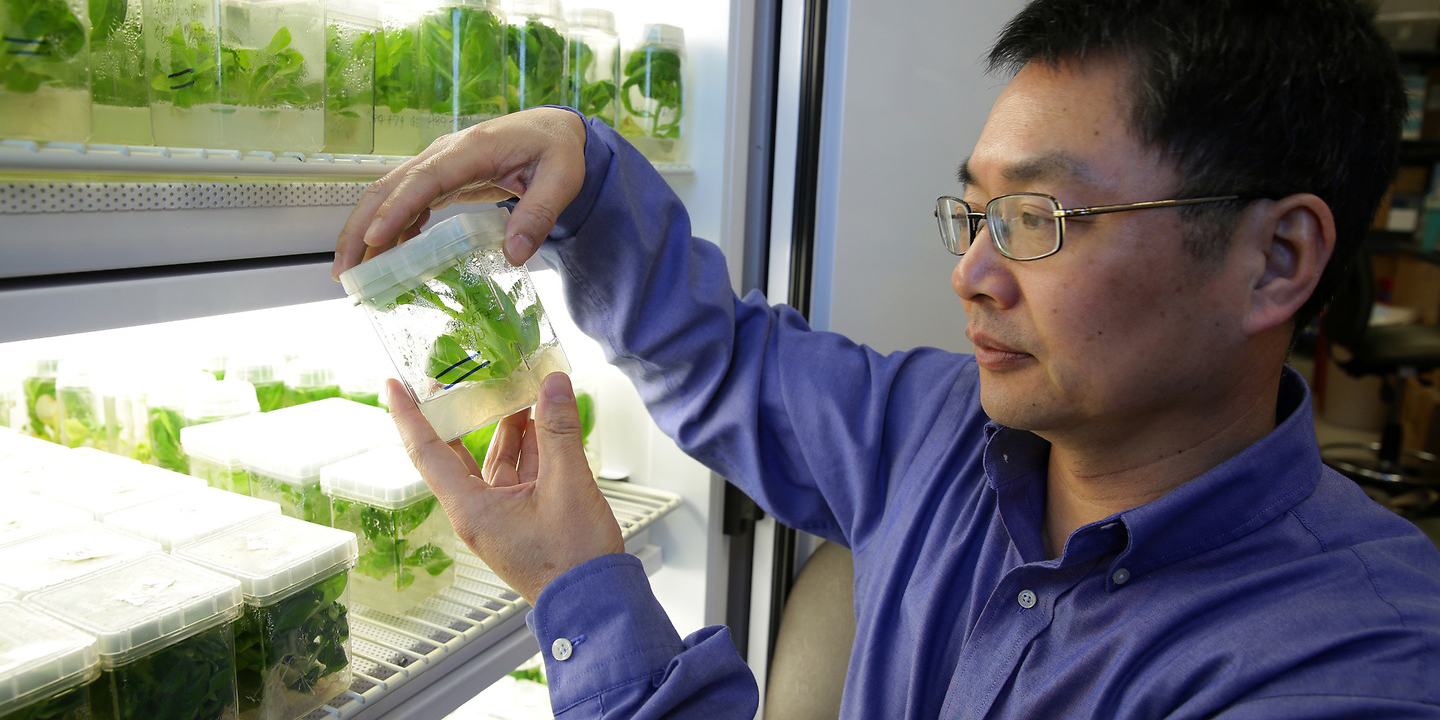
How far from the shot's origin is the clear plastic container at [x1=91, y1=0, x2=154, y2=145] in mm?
702

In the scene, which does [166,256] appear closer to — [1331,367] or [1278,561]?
[1278,561]

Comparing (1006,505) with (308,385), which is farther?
(308,385)

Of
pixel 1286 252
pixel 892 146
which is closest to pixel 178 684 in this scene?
pixel 1286 252

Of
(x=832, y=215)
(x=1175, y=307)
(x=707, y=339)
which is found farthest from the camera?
(x=832, y=215)

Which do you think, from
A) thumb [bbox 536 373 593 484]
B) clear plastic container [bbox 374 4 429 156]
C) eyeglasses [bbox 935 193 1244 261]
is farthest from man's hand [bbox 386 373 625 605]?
eyeglasses [bbox 935 193 1244 261]

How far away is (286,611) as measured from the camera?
90 cm

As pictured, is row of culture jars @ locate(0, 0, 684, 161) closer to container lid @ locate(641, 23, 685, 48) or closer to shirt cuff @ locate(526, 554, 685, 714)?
container lid @ locate(641, 23, 685, 48)

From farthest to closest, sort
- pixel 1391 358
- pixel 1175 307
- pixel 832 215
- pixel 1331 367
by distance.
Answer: pixel 1331 367 → pixel 1391 358 → pixel 832 215 → pixel 1175 307

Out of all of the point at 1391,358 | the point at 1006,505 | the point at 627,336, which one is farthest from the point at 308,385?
the point at 1391,358

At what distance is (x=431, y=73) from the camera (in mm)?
1048

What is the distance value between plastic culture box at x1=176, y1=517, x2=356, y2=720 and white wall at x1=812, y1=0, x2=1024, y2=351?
910 millimetres

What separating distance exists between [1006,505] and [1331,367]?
5633mm

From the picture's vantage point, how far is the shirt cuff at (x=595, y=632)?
2.79 ft

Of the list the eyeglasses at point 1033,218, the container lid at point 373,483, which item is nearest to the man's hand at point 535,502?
the container lid at point 373,483
